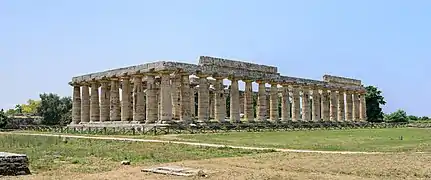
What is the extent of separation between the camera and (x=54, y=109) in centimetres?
9750

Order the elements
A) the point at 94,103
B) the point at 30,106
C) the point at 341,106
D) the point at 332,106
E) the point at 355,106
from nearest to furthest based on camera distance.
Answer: the point at 94,103 < the point at 332,106 < the point at 341,106 < the point at 355,106 < the point at 30,106

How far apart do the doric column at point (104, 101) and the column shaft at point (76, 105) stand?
20.8 ft

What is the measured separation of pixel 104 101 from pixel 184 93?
14.4 meters

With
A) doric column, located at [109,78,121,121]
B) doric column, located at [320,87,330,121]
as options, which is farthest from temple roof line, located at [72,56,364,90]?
doric column, located at [320,87,330,121]

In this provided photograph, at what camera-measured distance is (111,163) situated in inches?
909

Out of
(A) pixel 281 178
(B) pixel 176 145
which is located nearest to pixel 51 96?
(B) pixel 176 145

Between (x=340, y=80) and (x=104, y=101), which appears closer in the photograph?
(x=104, y=101)

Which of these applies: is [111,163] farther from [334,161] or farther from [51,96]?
[51,96]

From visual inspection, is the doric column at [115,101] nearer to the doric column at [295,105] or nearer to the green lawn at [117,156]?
the doric column at [295,105]

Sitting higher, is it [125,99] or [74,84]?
[74,84]

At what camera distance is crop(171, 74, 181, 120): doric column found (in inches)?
2368

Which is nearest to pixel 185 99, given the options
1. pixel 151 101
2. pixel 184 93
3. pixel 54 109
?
pixel 184 93

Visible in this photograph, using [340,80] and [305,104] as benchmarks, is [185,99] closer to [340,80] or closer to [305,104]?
[305,104]

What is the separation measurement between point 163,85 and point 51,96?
167 feet
